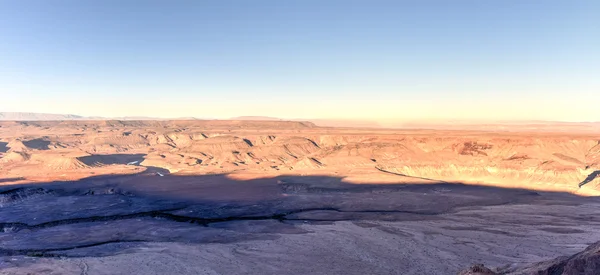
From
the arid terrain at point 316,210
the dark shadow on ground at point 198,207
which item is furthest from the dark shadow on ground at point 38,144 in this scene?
the dark shadow on ground at point 198,207

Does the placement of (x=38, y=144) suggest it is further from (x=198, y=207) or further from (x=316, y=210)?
(x=316, y=210)

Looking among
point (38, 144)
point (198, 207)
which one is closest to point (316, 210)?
point (198, 207)

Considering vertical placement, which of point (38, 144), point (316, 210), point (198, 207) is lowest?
point (198, 207)

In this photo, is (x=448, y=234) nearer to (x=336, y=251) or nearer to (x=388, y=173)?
(x=336, y=251)

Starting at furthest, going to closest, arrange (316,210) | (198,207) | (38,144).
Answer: (38,144) < (198,207) < (316,210)

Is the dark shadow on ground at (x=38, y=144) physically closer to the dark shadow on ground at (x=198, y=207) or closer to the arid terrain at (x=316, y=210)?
the arid terrain at (x=316, y=210)

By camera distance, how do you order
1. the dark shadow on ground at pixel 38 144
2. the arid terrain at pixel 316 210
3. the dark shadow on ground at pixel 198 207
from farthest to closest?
the dark shadow on ground at pixel 38 144, the dark shadow on ground at pixel 198 207, the arid terrain at pixel 316 210

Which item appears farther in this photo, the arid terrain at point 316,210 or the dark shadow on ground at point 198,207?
the dark shadow on ground at point 198,207

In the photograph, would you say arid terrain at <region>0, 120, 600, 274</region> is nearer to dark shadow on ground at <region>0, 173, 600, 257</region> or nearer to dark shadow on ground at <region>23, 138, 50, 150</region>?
dark shadow on ground at <region>0, 173, 600, 257</region>
